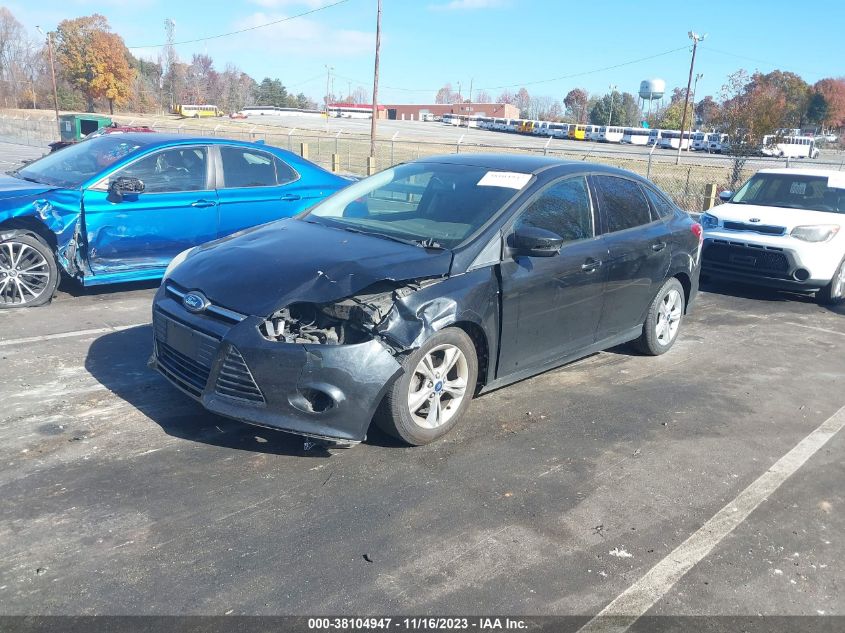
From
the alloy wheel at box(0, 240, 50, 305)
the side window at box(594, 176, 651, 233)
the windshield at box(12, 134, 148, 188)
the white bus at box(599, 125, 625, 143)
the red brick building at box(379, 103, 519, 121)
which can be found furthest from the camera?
the red brick building at box(379, 103, 519, 121)

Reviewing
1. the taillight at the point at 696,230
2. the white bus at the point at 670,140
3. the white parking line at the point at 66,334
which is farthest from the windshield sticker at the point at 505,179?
the white bus at the point at 670,140

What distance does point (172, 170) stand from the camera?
762 centimetres

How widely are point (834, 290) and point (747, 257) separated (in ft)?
3.71

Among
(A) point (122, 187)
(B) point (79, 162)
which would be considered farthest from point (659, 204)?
(B) point (79, 162)

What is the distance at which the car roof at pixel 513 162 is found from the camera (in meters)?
5.31

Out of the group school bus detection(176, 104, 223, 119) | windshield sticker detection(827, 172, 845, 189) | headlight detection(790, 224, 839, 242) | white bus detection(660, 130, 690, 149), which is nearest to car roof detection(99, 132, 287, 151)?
headlight detection(790, 224, 839, 242)

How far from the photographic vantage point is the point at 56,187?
6.96 metres

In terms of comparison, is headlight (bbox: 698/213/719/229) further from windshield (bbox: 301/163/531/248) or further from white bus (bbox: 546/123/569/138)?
white bus (bbox: 546/123/569/138)

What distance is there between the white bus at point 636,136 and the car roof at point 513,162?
69.3 metres

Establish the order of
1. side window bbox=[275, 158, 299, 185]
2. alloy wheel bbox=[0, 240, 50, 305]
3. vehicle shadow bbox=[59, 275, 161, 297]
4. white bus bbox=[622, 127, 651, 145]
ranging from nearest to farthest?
alloy wheel bbox=[0, 240, 50, 305] → vehicle shadow bbox=[59, 275, 161, 297] → side window bbox=[275, 158, 299, 185] → white bus bbox=[622, 127, 651, 145]

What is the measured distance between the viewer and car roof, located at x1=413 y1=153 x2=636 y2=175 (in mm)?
5312

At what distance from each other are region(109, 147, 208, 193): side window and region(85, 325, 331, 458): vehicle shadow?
2.14m

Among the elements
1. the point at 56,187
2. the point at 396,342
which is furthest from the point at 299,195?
the point at 396,342

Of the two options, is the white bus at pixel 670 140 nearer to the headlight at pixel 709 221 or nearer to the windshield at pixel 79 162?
the headlight at pixel 709 221
